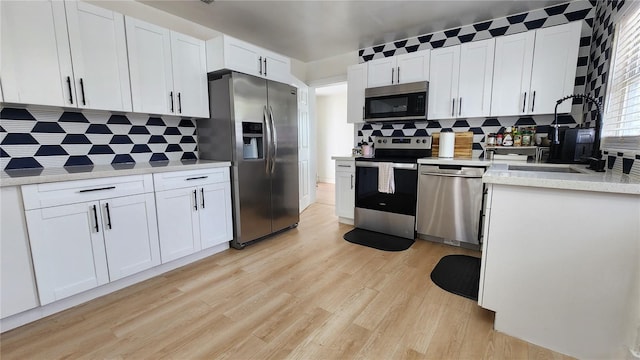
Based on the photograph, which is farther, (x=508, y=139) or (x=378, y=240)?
(x=378, y=240)

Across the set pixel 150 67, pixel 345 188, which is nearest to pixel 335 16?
pixel 150 67

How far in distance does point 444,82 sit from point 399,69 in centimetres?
55

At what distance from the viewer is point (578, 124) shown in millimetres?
2617

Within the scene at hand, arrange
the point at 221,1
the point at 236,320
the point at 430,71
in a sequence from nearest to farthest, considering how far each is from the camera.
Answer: the point at 236,320
the point at 221,1
the point at 430,71

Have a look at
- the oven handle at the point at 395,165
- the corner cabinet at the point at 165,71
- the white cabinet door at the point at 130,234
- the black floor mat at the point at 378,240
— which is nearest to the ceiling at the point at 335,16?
the corner cabinet at the point at 165,71

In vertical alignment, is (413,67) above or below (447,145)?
above

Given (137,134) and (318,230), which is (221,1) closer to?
(137,134)

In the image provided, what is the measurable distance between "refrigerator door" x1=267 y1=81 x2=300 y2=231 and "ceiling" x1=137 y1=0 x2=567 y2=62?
714 millimetres

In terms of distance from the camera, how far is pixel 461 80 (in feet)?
9.54

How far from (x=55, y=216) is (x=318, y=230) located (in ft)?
7.85

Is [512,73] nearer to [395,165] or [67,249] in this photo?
[395,165]

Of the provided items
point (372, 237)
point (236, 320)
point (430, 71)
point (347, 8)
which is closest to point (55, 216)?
point (236, 320)

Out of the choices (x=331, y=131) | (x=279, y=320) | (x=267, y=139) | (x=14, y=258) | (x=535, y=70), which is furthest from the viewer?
(x=331, y=131)

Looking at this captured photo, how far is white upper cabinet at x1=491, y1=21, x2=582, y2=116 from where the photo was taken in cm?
243
